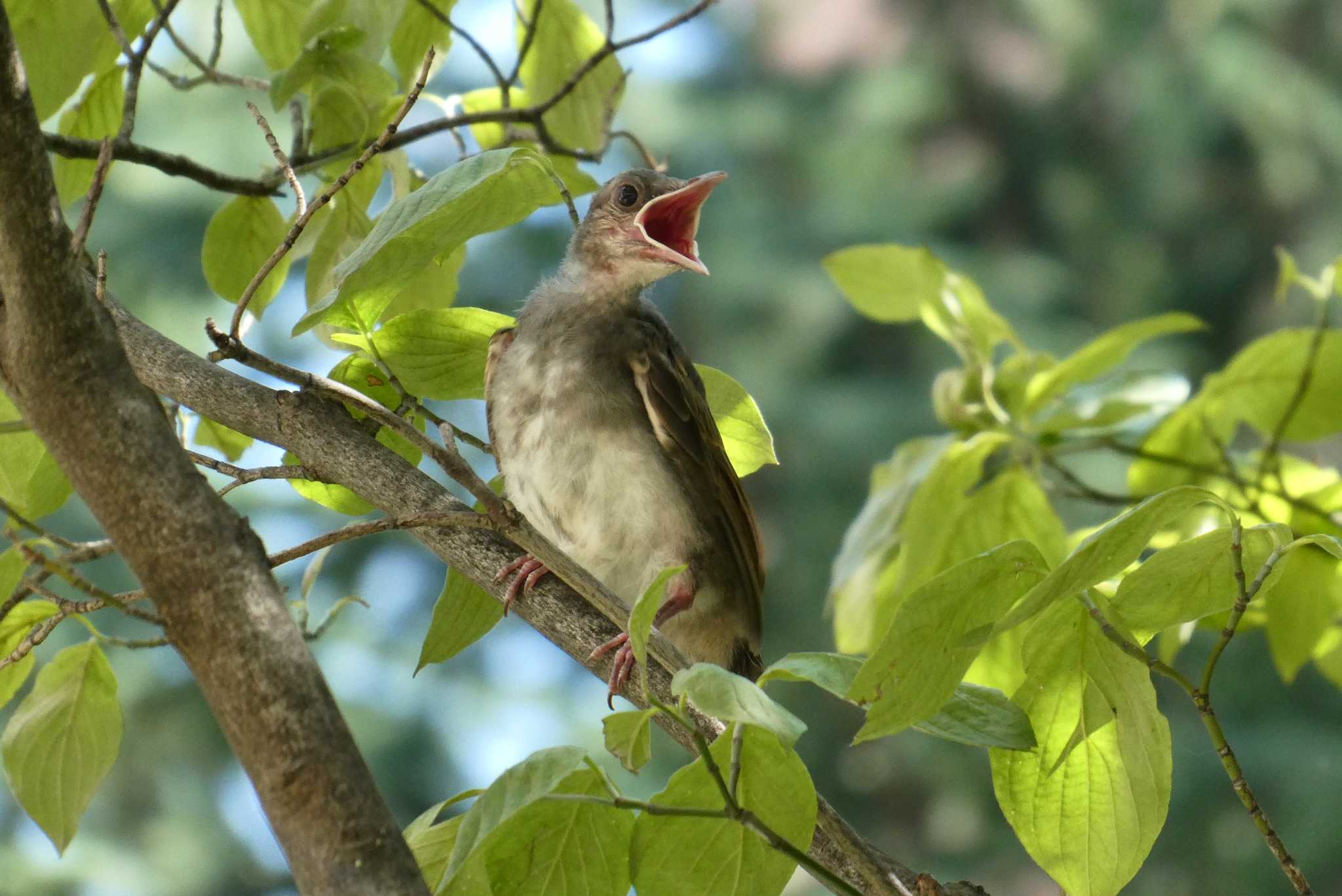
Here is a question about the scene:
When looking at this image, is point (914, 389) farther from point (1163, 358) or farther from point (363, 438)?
point (363, 438)

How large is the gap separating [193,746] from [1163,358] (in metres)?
6.20

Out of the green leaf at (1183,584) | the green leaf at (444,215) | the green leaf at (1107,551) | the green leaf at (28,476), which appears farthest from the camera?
the green leaf at (28,476)

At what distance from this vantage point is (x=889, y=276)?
71.5 inches

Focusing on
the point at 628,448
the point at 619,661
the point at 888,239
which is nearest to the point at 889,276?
the point at 628,448

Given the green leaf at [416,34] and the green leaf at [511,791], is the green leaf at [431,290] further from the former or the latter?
the green leaf at [511,791]

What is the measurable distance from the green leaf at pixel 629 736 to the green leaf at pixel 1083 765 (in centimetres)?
28

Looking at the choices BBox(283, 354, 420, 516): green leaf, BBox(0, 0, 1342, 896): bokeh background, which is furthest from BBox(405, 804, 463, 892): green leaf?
BBox(0, 0, 1342, 896): bokeh background

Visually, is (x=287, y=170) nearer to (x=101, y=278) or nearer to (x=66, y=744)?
(x=101, y=278)

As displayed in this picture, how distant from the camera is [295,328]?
1.08 meters

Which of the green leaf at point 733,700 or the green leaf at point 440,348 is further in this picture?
the green leaf at point 440,348

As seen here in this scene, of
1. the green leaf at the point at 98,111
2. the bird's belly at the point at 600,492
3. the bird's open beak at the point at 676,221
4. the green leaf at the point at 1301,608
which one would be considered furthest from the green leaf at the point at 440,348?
the green leaf at the point at 1301,608

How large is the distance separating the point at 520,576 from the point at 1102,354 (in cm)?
86

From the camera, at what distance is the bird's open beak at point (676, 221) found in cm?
227

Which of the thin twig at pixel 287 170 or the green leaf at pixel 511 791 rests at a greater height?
the thin twig at pixel 287 170
